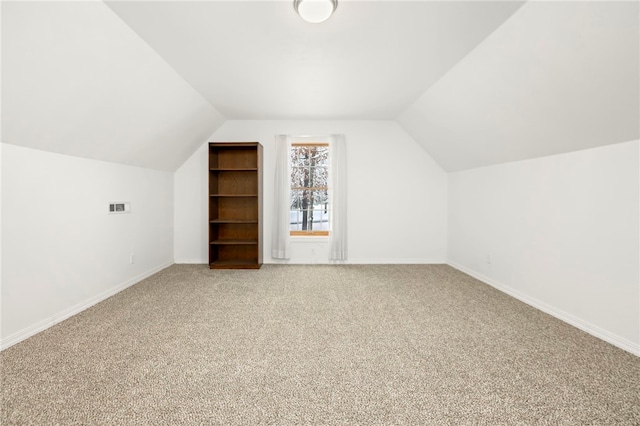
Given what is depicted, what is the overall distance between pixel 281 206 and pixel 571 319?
3.64m

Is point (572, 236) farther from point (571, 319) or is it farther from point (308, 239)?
point (308, 239)

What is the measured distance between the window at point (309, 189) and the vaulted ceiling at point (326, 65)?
4.58ft

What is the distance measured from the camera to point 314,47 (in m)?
2.38

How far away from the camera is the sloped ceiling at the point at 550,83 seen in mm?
1646

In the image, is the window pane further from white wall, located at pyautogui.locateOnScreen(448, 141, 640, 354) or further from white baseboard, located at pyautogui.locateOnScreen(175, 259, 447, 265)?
white wall, located at pyautogui.locateOnScreen(448, 141, 640, 354)

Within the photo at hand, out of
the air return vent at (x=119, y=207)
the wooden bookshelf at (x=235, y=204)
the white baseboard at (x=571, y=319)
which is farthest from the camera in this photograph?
the wooden bookshelf at (x=235, y=204)

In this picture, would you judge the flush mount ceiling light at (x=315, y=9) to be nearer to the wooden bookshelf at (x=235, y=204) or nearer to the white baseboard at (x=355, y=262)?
the wooden bookshelf at (x=235, y=204)

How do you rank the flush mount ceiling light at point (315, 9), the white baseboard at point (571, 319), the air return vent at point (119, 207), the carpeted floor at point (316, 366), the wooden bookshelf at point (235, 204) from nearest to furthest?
the carpeted floor at point (316, 366)
the flush mount ceiling light at point (315, 9)
the white baseboard at point (571, 319)
the air return vent at point (119, 207)
the wooden bookshelf at point (235, 204)

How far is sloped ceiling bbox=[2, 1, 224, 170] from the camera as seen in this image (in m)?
1.68

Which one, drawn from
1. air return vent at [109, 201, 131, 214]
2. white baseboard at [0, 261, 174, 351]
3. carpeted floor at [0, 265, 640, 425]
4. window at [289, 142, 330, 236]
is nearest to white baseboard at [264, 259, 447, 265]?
window at [289, 142, 330, 236]

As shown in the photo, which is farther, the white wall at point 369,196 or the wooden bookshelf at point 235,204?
the white wall at point 369,196

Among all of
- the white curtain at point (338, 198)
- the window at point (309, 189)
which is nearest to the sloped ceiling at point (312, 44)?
the white curtain at point (338, 198)

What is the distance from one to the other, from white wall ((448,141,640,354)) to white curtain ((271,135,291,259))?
280cm

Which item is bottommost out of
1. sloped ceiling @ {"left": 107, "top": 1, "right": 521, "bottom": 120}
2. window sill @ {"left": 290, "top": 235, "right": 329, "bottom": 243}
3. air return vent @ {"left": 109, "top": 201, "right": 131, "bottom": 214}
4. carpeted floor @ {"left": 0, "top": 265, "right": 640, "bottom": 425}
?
carpeted floor @ {"left": 0, "top": 265, "right": 640, "bottom": 425}
